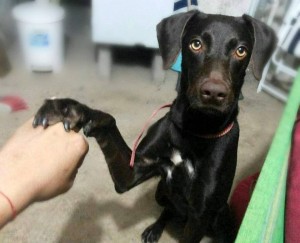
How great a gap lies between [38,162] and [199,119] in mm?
484

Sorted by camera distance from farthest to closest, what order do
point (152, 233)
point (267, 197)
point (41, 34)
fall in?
point (41, 34)
point (152, 233)
point (267, 197)

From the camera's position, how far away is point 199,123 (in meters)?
1.03

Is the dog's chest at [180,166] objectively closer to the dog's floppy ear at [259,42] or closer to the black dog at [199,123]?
the black dog at [199,123]

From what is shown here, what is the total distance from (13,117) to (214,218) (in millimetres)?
1079

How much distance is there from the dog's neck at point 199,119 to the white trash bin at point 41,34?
3.07 ft

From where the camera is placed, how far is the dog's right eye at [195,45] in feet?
3.22

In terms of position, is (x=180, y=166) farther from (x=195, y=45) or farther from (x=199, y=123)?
(x=195, y=45)

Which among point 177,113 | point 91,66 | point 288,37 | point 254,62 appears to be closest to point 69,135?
point 177,113

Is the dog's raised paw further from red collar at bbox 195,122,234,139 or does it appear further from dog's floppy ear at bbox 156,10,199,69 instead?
dog's floppy ear at bbox 156,10,199,69

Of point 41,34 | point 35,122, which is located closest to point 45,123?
point 35,122

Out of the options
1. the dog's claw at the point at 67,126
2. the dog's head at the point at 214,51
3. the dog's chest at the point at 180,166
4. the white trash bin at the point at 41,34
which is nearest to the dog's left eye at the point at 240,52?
the dog's head at the point at 214,51

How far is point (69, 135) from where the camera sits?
73cm

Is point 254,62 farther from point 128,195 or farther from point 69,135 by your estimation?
point 128,195

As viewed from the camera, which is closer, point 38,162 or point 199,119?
point 38,162
